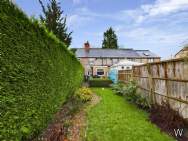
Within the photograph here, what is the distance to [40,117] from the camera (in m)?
5.24

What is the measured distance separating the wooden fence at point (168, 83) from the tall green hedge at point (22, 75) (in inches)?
158

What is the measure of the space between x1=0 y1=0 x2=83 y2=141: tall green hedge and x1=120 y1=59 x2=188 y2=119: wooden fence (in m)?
4.00

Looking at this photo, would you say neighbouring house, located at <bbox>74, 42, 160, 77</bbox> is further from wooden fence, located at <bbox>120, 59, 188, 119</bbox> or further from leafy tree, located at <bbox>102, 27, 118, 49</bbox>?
wooden fence, located at <bbox>120, 59, 188, 119</bbox>

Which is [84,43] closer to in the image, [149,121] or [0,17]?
[149,121]

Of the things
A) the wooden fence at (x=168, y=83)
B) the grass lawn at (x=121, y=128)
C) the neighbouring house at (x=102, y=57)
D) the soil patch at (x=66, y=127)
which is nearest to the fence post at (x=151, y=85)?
the wooden fence at (x=168, y=83)

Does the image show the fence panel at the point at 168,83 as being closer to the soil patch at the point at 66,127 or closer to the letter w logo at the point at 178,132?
the letter w logo at the point at 178,132

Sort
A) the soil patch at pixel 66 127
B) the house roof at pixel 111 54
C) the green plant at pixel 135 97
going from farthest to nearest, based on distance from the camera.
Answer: the house roof at pixel 111 54
the green plant at pixel 135 97
the soil patch at pixel 66 127

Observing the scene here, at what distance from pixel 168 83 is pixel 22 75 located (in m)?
5.94

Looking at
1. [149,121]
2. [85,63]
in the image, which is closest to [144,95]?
[149,121]

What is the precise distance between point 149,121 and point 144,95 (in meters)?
3.88

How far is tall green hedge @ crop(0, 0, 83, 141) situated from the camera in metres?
3.44

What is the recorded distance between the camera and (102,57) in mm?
46625

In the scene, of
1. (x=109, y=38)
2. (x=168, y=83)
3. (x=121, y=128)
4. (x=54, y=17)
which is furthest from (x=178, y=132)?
(x=109, y=38)

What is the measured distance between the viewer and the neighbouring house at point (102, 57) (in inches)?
1802
